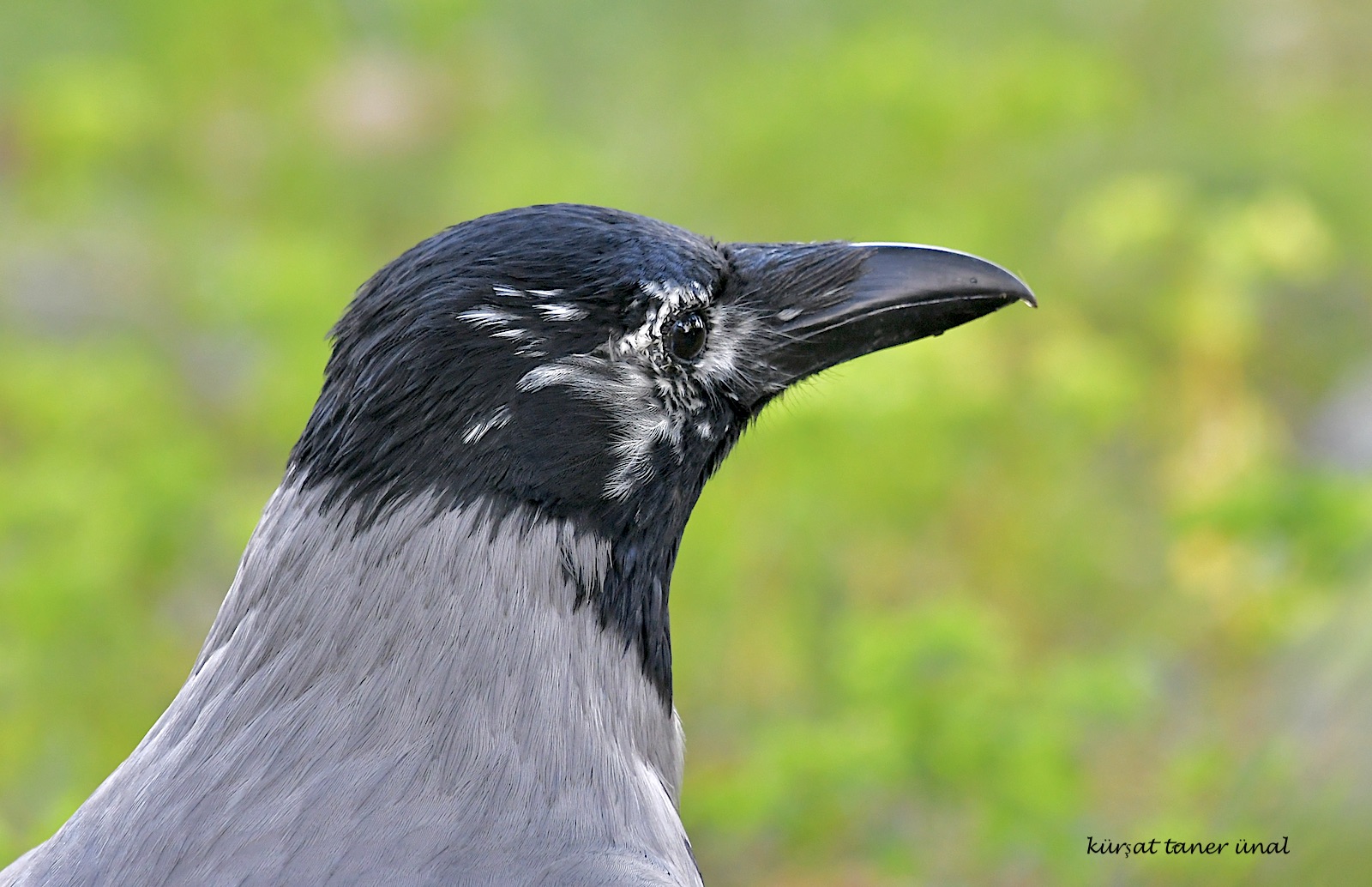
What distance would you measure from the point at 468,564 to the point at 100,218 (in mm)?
7693

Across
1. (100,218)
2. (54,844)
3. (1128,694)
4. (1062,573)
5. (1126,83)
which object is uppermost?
(1126,83)

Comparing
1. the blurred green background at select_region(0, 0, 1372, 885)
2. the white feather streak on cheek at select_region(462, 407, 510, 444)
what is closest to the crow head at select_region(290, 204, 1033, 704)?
the white feather streak on cheek at select_region(462, 407, 510, 444)

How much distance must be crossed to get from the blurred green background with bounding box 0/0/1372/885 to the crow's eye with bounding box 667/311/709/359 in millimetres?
1526

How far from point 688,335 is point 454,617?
677mm

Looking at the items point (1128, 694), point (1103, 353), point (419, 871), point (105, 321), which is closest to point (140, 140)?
point (105, 321)

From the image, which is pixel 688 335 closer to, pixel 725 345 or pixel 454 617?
pixel 725 345

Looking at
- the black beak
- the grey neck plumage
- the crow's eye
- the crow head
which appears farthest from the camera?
the black beak

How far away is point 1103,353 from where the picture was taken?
6051 mm

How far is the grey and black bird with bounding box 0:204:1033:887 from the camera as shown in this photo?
2215mm

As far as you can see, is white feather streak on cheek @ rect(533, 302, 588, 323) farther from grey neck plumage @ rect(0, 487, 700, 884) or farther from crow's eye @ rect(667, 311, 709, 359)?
grey neck plumage @ rect(0, 487, 700, 884)

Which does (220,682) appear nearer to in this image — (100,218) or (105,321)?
(105,321)

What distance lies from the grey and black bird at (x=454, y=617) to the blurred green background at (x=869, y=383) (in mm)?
1608

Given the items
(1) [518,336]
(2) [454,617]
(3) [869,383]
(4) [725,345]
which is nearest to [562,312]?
(1) [518,336]

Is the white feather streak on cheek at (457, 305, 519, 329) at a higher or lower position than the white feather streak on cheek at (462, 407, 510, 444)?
higher
